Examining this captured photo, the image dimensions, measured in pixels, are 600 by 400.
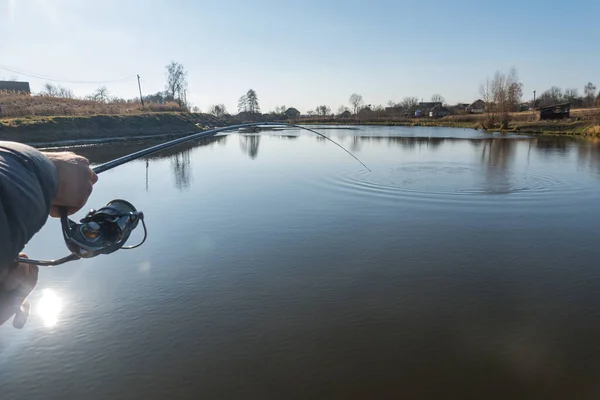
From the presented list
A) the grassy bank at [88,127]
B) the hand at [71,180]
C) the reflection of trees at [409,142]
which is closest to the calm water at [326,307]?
the hand at [71,180]

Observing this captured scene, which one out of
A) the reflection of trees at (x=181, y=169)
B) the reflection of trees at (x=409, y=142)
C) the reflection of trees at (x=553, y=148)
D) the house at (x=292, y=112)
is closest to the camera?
the reflection of trees at (x=181, y=169)

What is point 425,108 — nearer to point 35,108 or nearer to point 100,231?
point 35,108

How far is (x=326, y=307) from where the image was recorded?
6582mm

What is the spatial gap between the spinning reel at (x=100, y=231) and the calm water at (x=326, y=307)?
2.91 metres

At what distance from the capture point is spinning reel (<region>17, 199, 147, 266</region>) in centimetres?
220

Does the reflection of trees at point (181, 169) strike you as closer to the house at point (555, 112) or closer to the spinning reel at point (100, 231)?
the spinning reel at point (100, 231)

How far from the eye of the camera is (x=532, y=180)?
16.4 metres

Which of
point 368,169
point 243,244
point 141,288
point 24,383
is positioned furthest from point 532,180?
point 24,383

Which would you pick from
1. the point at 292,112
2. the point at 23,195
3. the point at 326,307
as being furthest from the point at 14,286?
the point at 292,112

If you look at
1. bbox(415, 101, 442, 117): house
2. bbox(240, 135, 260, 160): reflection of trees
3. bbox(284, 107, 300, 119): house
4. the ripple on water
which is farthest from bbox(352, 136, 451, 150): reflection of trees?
bbox(284, 107, 300, 119): house

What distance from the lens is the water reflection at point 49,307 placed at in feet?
20.6

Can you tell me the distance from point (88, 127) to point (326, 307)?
41500mm

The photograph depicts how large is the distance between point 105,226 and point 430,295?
5.67 meters

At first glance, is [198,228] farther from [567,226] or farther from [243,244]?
[567,226]
